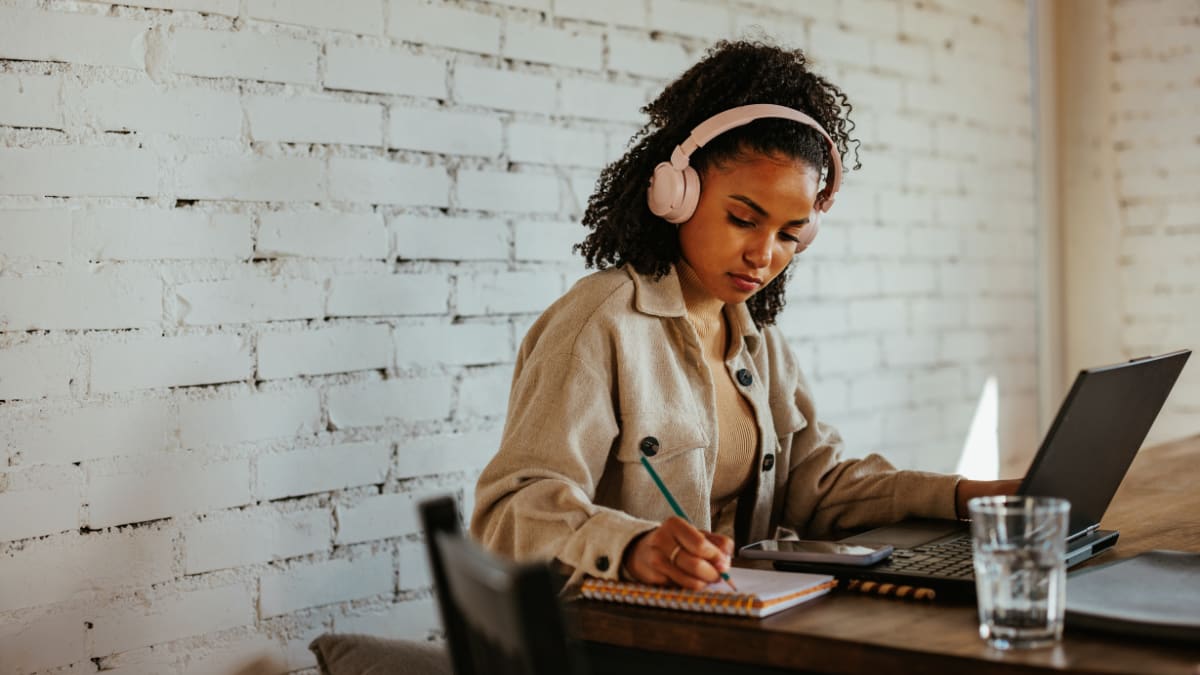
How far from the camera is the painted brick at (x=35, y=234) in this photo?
1592mm

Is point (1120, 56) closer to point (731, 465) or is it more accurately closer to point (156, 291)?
point (731, 465)

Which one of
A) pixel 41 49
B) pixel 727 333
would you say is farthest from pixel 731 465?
pixel 41 49

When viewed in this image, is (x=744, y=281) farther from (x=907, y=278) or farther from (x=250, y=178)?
(x=907, y=278)

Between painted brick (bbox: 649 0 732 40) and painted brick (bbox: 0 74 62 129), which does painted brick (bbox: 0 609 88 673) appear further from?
painted brick (bbox: 649 0 732 40)

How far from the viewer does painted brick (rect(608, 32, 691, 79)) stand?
2438 millimetres

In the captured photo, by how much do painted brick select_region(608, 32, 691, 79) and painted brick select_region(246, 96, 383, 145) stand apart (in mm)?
596

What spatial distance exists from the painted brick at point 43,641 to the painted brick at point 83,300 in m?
0.37

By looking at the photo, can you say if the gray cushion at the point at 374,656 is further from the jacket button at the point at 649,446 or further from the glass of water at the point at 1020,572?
the glass of water at the point at 1020,572

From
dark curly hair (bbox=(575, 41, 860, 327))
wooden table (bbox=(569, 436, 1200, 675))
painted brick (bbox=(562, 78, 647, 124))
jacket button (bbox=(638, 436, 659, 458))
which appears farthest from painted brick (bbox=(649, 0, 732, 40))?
wooden table (bbox=(569, 436, 1200, 675))

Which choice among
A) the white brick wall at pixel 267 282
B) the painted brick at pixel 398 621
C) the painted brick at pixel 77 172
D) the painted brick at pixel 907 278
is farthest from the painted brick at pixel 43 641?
the painted brick at pixel 907 278

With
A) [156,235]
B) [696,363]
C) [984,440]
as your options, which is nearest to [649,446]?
[696,363]

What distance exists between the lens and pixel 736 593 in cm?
124

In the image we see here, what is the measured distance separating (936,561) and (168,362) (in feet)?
3.39

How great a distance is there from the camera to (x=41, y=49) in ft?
5.33
